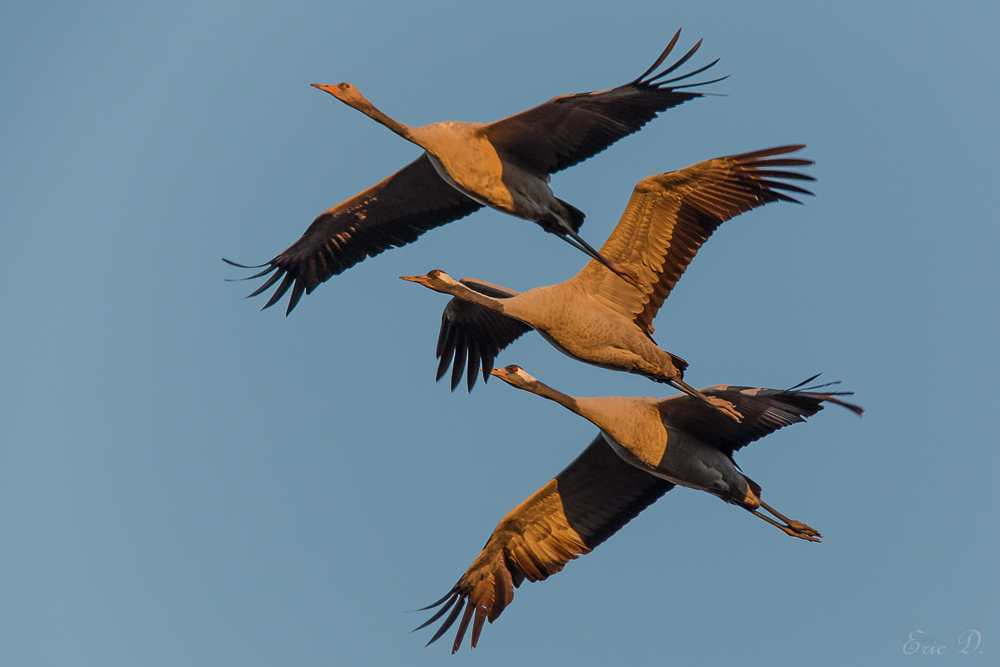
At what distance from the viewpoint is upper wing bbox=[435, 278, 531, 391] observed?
48.3ft

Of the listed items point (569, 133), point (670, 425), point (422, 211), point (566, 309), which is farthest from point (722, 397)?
point (422, 211)

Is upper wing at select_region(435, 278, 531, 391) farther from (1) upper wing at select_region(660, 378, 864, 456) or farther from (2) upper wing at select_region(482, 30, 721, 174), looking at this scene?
(1) upper wing at select_region(660, 378, 864, 456)

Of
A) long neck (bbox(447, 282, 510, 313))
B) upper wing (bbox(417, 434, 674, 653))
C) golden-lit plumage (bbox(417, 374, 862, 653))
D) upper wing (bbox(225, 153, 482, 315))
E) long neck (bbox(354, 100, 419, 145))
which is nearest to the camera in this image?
golden-lit plumage (bbox(417, 374, 862, 653))

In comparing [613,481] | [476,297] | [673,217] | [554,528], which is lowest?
Answer: [554,528]

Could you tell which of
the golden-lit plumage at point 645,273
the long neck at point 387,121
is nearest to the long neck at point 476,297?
the golden-lit plumage at point 645,273

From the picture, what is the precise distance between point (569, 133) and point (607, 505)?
3.92 metres

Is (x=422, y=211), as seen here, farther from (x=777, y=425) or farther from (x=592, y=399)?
(x=777, y=425)

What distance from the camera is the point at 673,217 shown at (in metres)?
12.3

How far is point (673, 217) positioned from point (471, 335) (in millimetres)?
3404

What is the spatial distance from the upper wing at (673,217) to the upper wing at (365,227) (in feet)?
9.75

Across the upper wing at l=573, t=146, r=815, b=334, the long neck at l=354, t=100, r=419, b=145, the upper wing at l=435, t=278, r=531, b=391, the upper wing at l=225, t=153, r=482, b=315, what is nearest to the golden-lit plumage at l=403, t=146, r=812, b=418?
the upper wing at l=573, t=146, r=815, b=334

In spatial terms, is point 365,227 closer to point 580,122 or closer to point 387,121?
point 387,121

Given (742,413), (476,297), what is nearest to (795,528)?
(742,413)

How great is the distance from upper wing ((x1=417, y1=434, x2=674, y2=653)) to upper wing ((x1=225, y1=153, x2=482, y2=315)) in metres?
3.77
